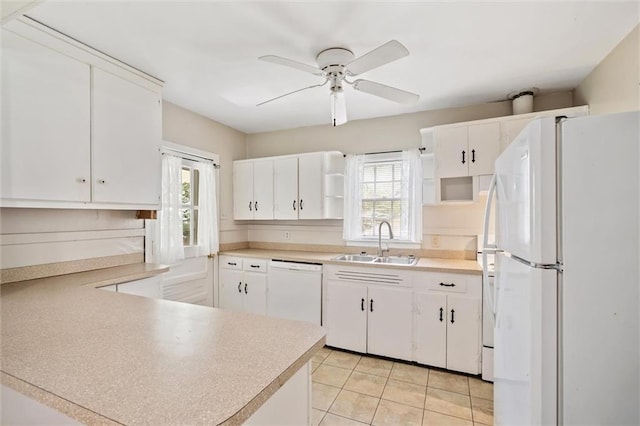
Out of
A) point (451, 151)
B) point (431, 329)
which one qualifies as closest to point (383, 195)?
point (451, 151)

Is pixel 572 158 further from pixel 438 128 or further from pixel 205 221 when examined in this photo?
pixel 205 221

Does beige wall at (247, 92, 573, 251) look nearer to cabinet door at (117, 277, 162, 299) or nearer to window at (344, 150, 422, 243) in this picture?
window at (344, 150, 422, 243)

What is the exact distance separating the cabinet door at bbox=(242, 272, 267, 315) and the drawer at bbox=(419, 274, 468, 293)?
1.68 metres

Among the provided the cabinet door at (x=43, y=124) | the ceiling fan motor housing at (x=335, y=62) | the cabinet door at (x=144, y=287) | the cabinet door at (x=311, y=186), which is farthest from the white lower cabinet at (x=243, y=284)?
the ceiling fan motor housing at (x=335, y=62)

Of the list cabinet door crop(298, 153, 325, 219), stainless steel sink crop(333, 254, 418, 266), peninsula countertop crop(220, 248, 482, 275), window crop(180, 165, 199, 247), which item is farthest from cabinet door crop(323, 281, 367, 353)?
window crop(180, 165, 199, 247)

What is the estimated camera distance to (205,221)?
11.3ft

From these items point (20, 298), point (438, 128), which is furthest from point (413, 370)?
point (20, 298)

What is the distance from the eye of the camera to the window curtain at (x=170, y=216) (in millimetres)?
2936

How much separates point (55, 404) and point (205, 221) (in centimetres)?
285

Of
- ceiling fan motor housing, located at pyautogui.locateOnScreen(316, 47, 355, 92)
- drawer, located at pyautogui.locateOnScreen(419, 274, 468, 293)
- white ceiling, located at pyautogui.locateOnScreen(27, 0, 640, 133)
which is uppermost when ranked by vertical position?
white ceiling, located at pyautogui.locateOnScreen(27, 0, 640, 133)

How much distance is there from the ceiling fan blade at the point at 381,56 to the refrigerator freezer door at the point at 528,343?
119 centimetres

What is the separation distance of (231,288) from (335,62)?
2680mm

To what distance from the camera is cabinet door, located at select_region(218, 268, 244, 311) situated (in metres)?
3.51

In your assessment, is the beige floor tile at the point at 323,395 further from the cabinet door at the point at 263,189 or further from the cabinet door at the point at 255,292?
the cabinet door at the point at 263,189
